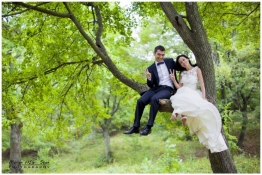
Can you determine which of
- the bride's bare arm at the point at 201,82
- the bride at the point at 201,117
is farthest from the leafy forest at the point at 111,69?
the bride at the point at 201,117

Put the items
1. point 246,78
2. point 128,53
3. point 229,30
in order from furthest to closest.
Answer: point 128,53 < point 246,78 < point 229,30

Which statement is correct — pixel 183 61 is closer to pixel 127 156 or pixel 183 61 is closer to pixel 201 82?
pixel 201 82

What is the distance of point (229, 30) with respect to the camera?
8.36 meters

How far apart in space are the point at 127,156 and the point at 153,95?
44.6 feet

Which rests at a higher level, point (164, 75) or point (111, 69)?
point (111, 69)

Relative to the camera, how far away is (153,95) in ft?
15.5

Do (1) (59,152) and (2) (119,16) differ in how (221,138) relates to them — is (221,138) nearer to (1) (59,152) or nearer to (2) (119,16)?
(2) (119,16)

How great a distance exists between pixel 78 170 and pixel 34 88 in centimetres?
1055

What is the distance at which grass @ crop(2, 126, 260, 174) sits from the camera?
13.3 meters

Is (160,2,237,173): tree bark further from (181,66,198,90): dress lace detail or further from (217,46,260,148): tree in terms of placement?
(217,46,260,148): tree

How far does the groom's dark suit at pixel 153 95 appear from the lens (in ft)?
14.7


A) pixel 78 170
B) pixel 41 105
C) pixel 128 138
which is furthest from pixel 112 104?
pixel 41 105

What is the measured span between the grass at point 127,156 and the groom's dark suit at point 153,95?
822cm

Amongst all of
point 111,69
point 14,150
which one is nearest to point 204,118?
point 111,69
